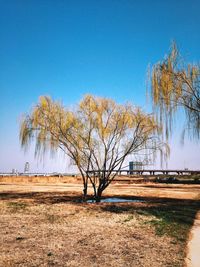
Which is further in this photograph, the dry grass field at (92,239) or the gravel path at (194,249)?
the dry grass field at (92,239)

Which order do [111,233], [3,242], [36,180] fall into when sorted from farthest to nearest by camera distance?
[36,180] → [111,233] → [3,242]

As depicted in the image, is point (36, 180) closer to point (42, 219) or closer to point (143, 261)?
point (42, 219)

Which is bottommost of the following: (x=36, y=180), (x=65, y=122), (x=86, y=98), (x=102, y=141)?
(x=36, y=180)

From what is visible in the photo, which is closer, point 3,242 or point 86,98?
point 3,242

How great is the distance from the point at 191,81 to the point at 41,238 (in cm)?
798

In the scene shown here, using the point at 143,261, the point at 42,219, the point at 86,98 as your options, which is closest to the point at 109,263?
the point at 143,261

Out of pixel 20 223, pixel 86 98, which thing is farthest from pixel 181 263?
pixel 86 98

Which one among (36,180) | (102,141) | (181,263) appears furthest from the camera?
(36,180)

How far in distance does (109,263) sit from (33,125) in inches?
527

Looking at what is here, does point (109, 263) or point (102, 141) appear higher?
point (102, 141)

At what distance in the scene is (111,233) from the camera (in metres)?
8.45

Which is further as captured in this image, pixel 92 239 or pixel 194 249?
pixel 92 239

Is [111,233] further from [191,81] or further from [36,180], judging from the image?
[36,180]

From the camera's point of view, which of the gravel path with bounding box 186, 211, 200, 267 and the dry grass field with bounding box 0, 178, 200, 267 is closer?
the gravel path with bounding box 186, 211, 200, 267
